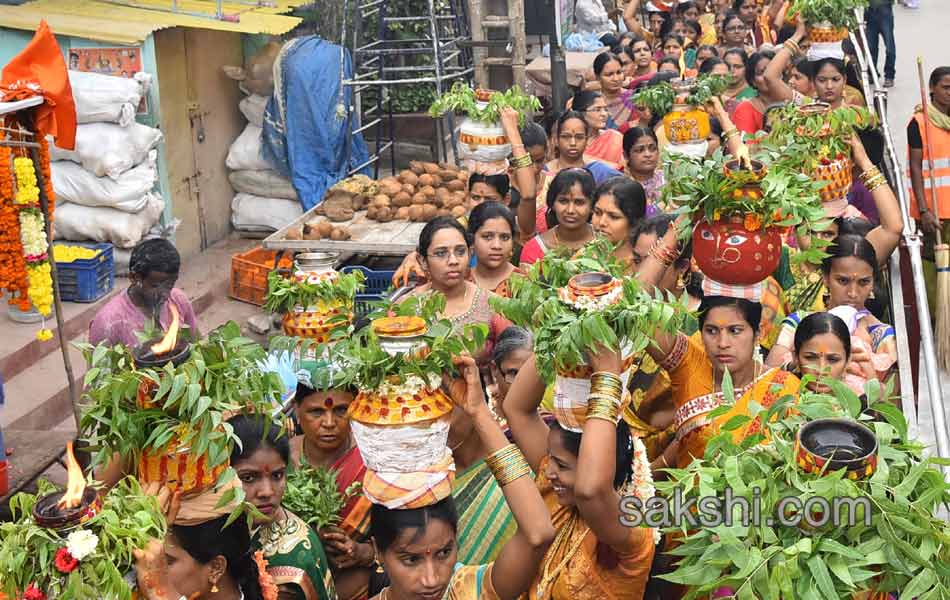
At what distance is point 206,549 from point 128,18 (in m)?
7.81

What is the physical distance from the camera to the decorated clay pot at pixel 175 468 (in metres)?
2.84

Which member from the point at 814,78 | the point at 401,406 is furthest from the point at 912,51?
the point at 401,406

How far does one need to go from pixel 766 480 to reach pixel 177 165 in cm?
878

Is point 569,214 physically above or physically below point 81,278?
above

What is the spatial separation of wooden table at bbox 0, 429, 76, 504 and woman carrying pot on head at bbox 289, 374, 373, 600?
209 centimetres

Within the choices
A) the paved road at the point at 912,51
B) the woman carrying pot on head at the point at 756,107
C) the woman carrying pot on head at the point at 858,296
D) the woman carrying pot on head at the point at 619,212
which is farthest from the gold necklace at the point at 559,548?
the paved road at the point at 912,51

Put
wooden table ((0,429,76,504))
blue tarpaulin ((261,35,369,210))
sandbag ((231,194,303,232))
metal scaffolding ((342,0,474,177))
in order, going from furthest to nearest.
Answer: metal scaffolding ((342,0,474,177))
sandbag ((231,194,303,232))
blue tarpaulin ((261,35,369,210))
wooden table ((0,429,76,504))

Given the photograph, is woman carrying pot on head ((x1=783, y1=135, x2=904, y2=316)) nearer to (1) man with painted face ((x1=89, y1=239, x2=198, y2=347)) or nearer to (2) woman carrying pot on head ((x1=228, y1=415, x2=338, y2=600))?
(2) woman carrying pot on head ((x1=228, y1=415, x2=338, y2=600))

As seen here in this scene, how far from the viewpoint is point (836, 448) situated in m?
2.50

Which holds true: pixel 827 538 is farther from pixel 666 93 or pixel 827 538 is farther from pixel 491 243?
pixel 666 93

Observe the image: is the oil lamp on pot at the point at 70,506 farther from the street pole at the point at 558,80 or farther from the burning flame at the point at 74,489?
the street pole at the point at 558,80

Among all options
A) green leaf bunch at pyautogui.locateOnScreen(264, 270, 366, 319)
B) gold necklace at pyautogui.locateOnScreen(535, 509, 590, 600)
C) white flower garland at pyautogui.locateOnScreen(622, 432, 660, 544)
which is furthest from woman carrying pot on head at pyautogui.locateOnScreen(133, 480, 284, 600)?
green leaf bunch at pyautogui.locateOnScreen(264, 270, 366, 319)

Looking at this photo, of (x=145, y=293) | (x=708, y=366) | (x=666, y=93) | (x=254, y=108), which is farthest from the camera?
(x=254, y=108)

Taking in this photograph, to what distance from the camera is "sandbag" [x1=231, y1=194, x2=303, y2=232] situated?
450 inches
